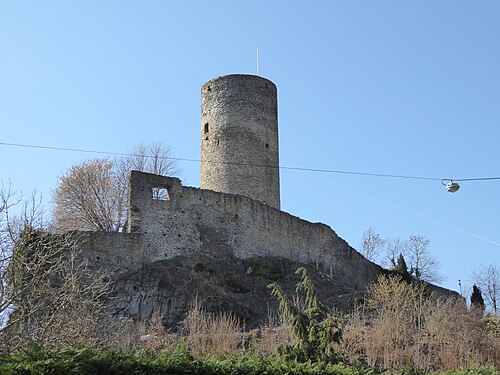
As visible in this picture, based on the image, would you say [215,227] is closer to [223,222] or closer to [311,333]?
[223,222]

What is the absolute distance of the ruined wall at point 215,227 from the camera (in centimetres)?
2975

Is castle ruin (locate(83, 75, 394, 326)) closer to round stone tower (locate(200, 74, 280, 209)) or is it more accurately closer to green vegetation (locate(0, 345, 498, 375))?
round stone tower (locate(200, 74, 280, 209))

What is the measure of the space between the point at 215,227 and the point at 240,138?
6369 mm

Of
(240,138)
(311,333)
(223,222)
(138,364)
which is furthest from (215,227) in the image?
(138,364)

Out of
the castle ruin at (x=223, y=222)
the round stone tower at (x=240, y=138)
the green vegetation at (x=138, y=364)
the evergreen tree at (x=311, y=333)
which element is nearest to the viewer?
the green vegetation at (x=138, y=364)

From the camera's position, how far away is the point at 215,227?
102 ft

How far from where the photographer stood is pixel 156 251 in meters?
29.3

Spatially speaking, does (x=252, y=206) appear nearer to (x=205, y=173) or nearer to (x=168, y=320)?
(x=205, y=173)

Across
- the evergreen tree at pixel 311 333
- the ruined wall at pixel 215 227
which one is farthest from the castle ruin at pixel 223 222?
the evergreen tree at pixel 311 333

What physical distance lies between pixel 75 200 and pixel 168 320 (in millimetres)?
14361

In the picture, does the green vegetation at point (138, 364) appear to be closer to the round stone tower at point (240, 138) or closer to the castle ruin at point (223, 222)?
the castle ruin at point (223, 222)

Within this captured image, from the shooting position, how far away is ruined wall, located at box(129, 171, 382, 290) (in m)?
29.8

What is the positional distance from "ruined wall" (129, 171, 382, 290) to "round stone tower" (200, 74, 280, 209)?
8.37ft

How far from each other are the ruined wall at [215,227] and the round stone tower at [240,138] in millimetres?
2551
